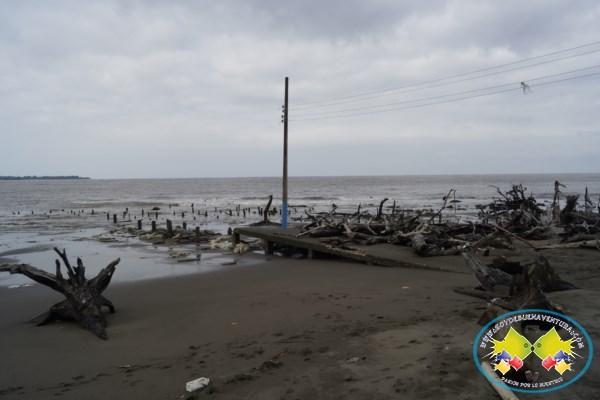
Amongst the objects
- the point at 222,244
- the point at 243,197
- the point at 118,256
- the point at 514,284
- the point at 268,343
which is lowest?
the point at 243,197

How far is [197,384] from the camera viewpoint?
173 inches

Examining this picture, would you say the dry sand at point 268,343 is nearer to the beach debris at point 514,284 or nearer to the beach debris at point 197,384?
the beach debris at point 197,384

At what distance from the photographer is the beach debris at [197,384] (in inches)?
169

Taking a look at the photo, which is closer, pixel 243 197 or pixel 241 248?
pixel 241 248

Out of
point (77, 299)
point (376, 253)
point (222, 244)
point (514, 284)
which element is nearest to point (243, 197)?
point (222, 244)

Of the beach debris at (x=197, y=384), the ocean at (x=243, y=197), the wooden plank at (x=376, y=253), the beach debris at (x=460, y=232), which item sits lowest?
the ocean at (x=243, y=197)

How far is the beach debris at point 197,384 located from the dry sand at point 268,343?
0.30ft

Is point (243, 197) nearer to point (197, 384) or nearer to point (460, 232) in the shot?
point (460, 232)

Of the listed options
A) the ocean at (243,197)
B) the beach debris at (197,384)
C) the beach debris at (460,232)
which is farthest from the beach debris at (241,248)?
the ocean at (243,197)

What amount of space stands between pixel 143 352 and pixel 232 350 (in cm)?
140

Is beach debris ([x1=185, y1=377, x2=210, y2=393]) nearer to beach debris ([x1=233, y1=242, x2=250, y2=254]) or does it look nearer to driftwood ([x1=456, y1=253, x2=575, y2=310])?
driftwood ([x1=456, y1=253, x2=575, y2=310])

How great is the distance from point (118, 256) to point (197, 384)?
1264cm

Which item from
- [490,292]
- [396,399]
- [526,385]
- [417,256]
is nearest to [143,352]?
[396,399]

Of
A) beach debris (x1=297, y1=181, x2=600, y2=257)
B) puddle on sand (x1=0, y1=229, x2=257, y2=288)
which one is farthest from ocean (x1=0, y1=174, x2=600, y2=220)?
puddle on sand (x1=0, y1=229, x2=257, y2=288)
